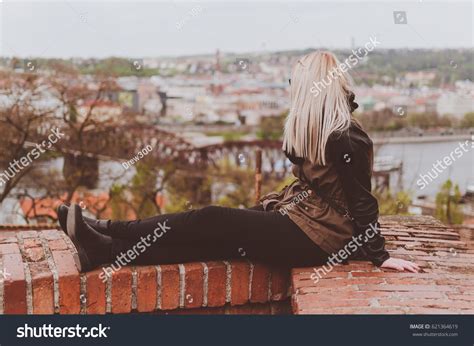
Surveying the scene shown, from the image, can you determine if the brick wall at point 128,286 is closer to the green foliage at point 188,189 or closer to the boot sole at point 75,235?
the boot sole at point 75,235

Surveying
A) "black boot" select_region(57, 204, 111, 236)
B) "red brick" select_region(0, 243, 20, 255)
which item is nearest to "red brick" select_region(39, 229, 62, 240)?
"red brick" select_region(0, 243, 20, 255)

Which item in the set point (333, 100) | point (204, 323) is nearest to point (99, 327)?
point (204, 323)

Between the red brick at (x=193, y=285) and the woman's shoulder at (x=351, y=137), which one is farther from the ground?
the woman's shoulder at (x=351, y=137)

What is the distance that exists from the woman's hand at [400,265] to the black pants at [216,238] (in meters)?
0.28

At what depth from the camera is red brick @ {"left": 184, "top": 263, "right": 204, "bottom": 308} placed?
2.82m

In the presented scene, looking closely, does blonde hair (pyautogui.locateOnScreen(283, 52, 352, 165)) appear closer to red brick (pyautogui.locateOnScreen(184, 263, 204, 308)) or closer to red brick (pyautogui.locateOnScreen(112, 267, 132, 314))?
red brick (pyautogui.locateOnScreen(184, 263, 204, 308))

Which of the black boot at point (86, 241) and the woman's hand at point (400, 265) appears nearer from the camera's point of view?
the black boot at point (86, 241)

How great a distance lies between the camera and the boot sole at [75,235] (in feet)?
8.92

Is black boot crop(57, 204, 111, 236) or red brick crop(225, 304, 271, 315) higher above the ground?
black boot crop(57, 204, 111, 236)

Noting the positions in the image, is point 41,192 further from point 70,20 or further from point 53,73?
point 70,20

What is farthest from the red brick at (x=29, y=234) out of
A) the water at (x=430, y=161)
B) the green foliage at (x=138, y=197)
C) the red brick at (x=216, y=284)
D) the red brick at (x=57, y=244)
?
the water at (x=430, y=161)

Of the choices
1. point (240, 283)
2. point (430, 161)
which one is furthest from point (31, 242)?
point (430, 161)

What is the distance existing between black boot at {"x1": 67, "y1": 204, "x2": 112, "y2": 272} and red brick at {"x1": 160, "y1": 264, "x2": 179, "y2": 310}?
27cm

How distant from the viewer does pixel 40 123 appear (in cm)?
2227
